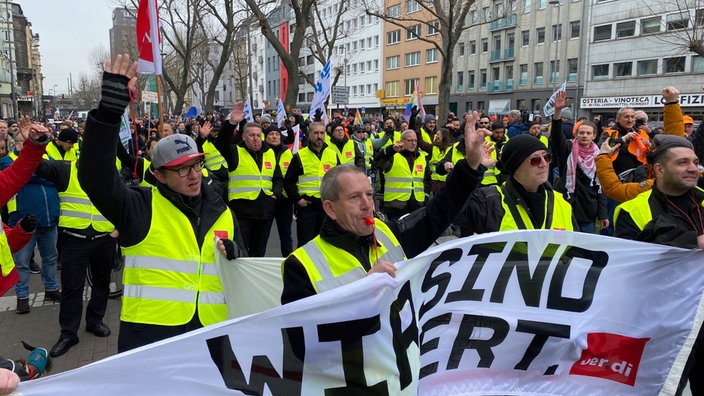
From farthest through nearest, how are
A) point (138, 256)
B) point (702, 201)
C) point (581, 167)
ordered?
point (581, 167) → point (702, 201) → point (138, 256)

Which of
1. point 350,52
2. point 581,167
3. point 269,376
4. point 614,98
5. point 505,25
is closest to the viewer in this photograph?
point 269,376

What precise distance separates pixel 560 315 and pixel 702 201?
1.23m

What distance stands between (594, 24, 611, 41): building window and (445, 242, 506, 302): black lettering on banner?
4774 centimetres

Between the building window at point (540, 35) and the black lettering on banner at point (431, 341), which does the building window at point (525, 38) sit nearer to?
the building window at point (540, 35)

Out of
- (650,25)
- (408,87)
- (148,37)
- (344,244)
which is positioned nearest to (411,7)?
(408,87)

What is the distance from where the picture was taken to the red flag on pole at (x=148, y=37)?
5039mm

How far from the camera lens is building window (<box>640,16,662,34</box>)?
4034 centimetres

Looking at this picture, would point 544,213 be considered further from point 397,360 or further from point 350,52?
point 350,52

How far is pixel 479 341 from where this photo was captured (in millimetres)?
2949

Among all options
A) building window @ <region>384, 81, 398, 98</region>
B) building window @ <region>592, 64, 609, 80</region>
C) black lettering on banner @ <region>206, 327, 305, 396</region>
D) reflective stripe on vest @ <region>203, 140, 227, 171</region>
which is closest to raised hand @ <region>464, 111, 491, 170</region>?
black lettering on banner @ <region>206, 327, 305, 396</region>

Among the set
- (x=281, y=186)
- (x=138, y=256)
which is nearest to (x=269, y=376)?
(x=138, y=256)

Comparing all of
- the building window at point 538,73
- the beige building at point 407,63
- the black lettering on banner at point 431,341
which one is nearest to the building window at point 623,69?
the building window at point 538,73

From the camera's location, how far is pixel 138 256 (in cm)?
289

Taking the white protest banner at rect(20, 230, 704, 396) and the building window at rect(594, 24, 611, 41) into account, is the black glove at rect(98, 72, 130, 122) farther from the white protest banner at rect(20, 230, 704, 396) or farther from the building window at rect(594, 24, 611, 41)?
the building window at rect(594, 24, 611, 41)
